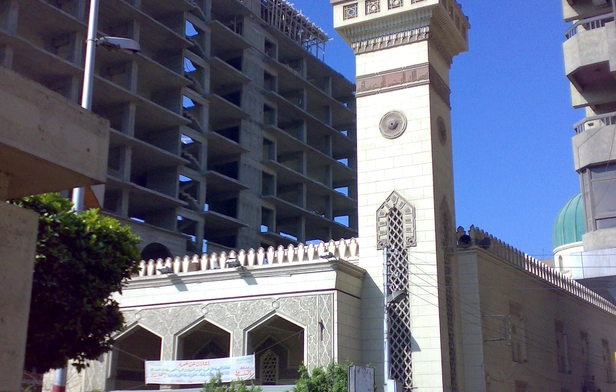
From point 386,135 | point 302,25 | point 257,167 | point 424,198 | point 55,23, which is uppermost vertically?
point 302,25

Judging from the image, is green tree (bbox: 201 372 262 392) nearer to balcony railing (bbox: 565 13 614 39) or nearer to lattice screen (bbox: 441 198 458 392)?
lattice screen (bbox: 441 198 458 392)

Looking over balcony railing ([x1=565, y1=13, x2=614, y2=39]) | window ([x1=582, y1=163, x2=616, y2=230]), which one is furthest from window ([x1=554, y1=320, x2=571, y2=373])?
balcony railing ([x1=565, y1=13, x2=614, y2=39])

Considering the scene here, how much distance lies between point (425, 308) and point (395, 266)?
60.5 inches

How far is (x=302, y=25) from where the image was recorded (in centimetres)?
5503

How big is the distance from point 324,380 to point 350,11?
40.5 ft

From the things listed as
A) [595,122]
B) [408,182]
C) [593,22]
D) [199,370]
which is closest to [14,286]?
[199,370]

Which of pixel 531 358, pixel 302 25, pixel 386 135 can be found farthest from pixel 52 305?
pixel 302 25

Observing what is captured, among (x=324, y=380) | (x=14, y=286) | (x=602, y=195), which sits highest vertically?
(x=602, y=195)

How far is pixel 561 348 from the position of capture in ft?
95.5

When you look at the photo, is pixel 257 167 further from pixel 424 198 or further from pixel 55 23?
pixel 424 198

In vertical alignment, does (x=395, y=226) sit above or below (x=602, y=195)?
below

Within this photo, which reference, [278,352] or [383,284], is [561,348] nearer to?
[278,352]

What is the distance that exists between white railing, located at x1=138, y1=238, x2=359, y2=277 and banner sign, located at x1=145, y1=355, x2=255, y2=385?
2.83m

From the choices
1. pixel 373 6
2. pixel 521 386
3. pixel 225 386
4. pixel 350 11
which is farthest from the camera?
pixel 521 386
